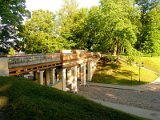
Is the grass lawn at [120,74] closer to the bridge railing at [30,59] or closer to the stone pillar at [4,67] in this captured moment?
the bridge railing at [30,59]

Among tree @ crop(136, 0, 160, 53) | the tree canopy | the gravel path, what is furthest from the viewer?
tree @ crop(136, 0, 160, 53)

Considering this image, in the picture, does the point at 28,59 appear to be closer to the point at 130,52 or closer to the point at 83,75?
the point at 83,75

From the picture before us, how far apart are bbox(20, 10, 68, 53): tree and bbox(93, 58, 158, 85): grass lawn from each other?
9.86 m

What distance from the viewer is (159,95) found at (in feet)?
87.8

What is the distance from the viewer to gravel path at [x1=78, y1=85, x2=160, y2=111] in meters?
22.7

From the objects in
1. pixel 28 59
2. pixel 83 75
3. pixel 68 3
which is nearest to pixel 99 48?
pixel 83 75

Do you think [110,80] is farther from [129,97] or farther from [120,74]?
[129,97]

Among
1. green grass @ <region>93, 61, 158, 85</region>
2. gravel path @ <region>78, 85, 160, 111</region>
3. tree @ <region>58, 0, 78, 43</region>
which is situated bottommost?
gravel path @ <region>78, 85, 160, 111</region>

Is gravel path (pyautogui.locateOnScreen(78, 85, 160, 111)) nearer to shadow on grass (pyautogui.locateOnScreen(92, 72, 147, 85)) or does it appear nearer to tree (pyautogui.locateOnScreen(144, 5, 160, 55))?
shadow on grass (pyautogui.locateOnScreen(92, 72, 147, 85))

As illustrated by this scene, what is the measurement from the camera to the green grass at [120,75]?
35500mm

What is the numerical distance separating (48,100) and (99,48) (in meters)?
33.5

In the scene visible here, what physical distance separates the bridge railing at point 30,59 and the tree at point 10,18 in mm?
3734

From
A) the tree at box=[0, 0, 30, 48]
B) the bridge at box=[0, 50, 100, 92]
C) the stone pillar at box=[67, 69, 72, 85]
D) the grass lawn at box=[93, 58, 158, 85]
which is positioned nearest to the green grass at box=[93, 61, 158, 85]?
the grass lawn at box=[93, 58, 158, 85]

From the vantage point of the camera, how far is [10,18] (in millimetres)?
18062
